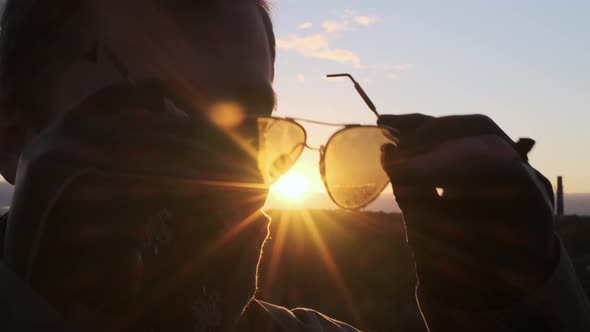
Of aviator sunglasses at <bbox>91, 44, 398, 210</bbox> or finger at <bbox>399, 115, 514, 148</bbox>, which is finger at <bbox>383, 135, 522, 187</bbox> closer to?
finger at <bbox>399, 115, 514, 148</bbox>

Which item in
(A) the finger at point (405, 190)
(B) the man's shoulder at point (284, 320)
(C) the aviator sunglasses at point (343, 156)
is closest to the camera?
(A) the finger at point (405, 190)

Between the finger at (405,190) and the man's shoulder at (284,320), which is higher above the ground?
the finger at (405,190)

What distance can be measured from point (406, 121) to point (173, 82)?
0.87 meters

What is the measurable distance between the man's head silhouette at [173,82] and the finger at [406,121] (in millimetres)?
500

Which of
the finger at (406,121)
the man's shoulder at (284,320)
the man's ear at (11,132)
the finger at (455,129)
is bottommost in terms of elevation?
the man's shoulder at (284,320)

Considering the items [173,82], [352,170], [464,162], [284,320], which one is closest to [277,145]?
[352,170]

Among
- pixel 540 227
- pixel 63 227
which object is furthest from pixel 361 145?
pixel 63 227

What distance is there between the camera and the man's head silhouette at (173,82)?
124 centimetres

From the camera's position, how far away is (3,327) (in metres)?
0.99

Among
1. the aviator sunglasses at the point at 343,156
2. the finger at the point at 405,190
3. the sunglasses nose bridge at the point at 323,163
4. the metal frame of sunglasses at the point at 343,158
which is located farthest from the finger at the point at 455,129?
the sunglasses nose bridge at the point at 323,163

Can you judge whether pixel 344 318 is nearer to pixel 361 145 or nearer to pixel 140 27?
pixel 361 145

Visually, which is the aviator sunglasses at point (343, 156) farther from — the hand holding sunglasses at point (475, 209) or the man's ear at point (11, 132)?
the man's ear at point (11, 132)

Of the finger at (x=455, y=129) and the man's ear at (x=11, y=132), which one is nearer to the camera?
the finger at (x=455, y=129)

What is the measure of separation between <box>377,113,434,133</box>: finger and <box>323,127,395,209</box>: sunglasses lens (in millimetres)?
421
